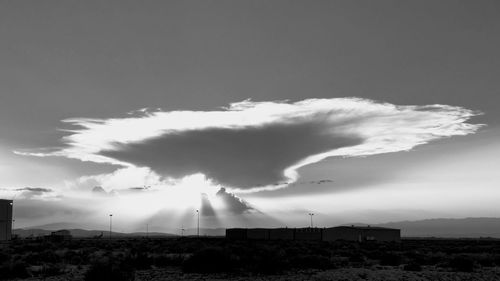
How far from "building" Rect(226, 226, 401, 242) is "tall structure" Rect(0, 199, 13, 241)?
50.2m

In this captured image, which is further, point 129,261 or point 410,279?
point 129,261

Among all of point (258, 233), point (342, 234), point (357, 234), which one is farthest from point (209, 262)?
point (258, 233)

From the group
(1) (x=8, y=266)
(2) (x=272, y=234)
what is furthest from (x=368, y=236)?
(1) (x=8, y=266)

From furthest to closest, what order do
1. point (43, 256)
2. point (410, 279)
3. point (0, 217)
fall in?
point (0, 217) < point (43, 256) < point (410, 279)

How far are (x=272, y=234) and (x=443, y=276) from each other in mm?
95039

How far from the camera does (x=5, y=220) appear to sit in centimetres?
10638

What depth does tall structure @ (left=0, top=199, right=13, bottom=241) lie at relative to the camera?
105 m

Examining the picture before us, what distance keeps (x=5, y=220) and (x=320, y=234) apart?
66625mm

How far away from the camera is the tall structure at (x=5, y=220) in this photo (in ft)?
345

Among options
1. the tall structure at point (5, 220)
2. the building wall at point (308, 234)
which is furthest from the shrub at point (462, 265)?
the tall structure at point (5, 220)

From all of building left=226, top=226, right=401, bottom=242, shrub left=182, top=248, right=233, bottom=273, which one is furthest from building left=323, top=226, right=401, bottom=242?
shrub left=182, top=248, right=233, bottom=273

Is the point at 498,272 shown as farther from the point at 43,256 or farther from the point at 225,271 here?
the point at 43,256

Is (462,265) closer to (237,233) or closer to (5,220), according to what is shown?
(5,220)

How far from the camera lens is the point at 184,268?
3122 centimetres
